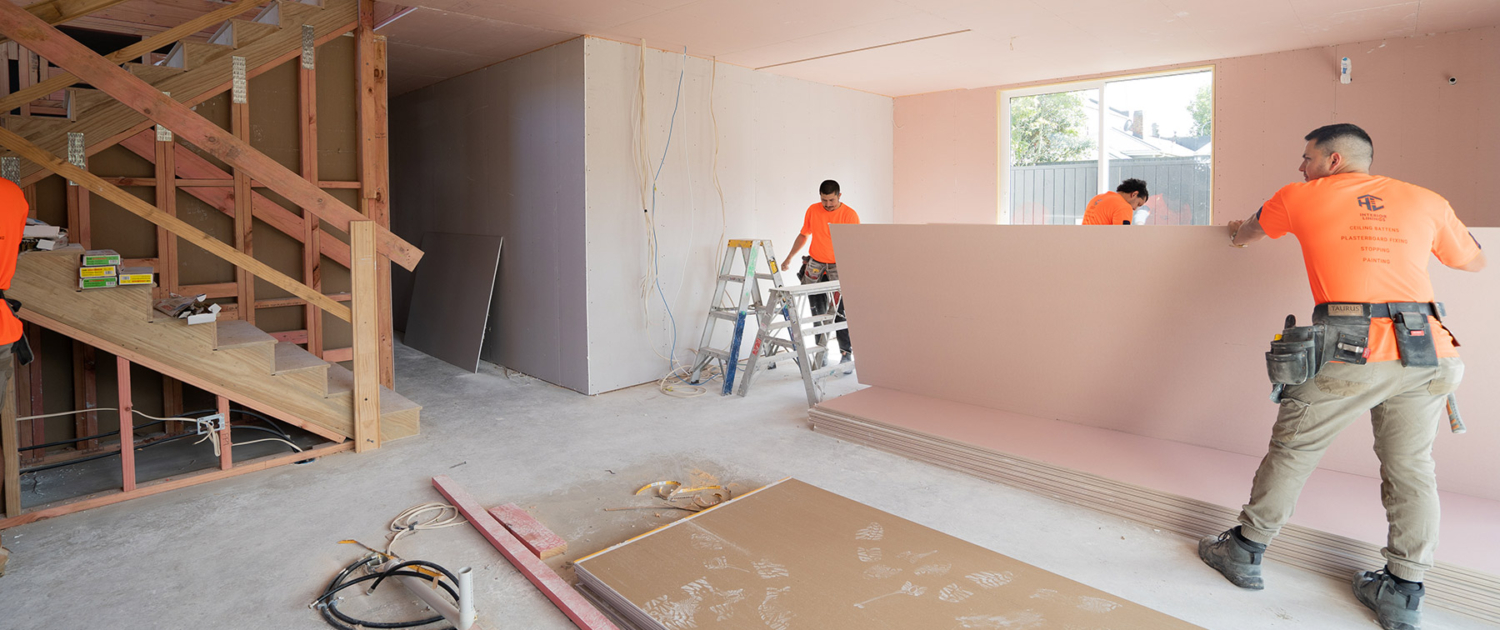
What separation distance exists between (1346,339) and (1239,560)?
0.82 meters

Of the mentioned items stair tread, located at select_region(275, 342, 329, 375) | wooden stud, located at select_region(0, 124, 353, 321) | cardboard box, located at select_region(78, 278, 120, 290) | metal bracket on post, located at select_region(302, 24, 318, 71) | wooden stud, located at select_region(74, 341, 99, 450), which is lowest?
wooden stud, located at select_region(74, 341, 99, 450)

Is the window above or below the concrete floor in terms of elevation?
above

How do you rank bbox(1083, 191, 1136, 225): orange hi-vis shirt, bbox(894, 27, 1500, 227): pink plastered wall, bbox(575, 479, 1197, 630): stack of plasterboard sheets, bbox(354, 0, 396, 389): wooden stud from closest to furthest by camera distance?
bbox(575, 479, 1197, 630): stack of plasterboard sheets → bbox(354, 0, 396, 389): wooden stud → bbox(894, 27, 1500, 227): pink plastered wall → bbox(1083, 191, 1136, 225): orange hi-vis shirt

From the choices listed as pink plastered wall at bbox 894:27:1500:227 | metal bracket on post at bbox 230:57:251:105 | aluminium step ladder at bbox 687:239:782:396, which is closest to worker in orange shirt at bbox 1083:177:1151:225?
pink plastered wall at bbox 894:27:1500:227

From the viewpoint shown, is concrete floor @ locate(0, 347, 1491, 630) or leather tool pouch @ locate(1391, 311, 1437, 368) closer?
leather tool pouch @ locate(1391, 311, 1437, 368)

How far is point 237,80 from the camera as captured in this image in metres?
4.18

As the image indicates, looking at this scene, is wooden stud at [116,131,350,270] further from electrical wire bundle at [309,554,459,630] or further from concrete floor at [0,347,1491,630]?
electrical wire bundle at [309,554,459,630]

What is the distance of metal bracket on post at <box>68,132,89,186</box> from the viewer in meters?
3.72

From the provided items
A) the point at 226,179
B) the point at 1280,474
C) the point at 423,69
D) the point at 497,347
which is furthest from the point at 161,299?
the point at 1280,474

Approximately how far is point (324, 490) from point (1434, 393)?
13.9ft

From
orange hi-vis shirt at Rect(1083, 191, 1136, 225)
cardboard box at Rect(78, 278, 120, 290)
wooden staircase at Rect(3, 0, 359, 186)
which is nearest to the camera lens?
cardboard box at Rect(78, 278, 120, 290)

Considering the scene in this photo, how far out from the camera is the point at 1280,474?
2.49 meters

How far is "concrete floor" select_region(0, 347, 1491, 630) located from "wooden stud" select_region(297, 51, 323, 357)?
Answer: 971 millimetres

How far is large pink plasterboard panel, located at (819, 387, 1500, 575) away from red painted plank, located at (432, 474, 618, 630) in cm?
201
